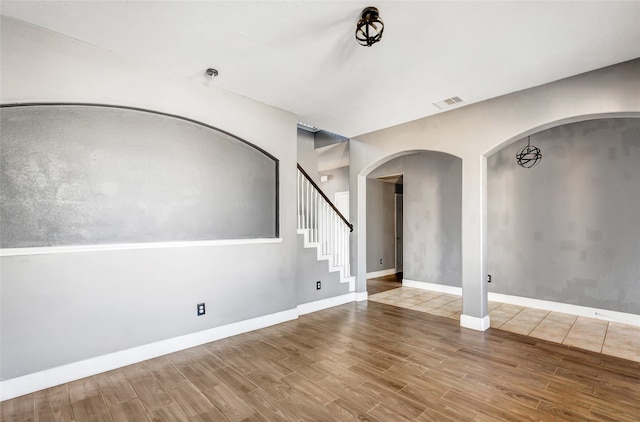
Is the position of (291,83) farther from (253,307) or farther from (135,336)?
(135,336)

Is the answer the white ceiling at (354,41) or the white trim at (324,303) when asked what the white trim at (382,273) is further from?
the white ceiling at (354,41)

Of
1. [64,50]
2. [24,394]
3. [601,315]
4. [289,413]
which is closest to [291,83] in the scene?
[64,50]

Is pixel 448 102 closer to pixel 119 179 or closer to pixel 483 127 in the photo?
pixel 483 127

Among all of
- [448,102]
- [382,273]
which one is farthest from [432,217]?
[448,102]

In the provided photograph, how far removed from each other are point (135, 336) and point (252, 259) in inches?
55.7

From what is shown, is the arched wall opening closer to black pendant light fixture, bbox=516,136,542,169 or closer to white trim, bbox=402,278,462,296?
white trim, bbox=402,278,462,296

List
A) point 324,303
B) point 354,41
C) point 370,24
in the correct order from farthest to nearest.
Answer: point 324,303, point 354,41, point 370,24

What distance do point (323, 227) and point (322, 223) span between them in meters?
0.07

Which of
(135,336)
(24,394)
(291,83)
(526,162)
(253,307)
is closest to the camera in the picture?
(24,394)

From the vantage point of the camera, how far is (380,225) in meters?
7.70

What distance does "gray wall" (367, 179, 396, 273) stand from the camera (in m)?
7.44

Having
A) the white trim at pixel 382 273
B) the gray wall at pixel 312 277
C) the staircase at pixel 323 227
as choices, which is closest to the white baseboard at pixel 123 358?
the gray wall at pixel 312 277

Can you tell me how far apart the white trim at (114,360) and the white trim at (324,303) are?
0.72 metres

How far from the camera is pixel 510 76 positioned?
314 cm
